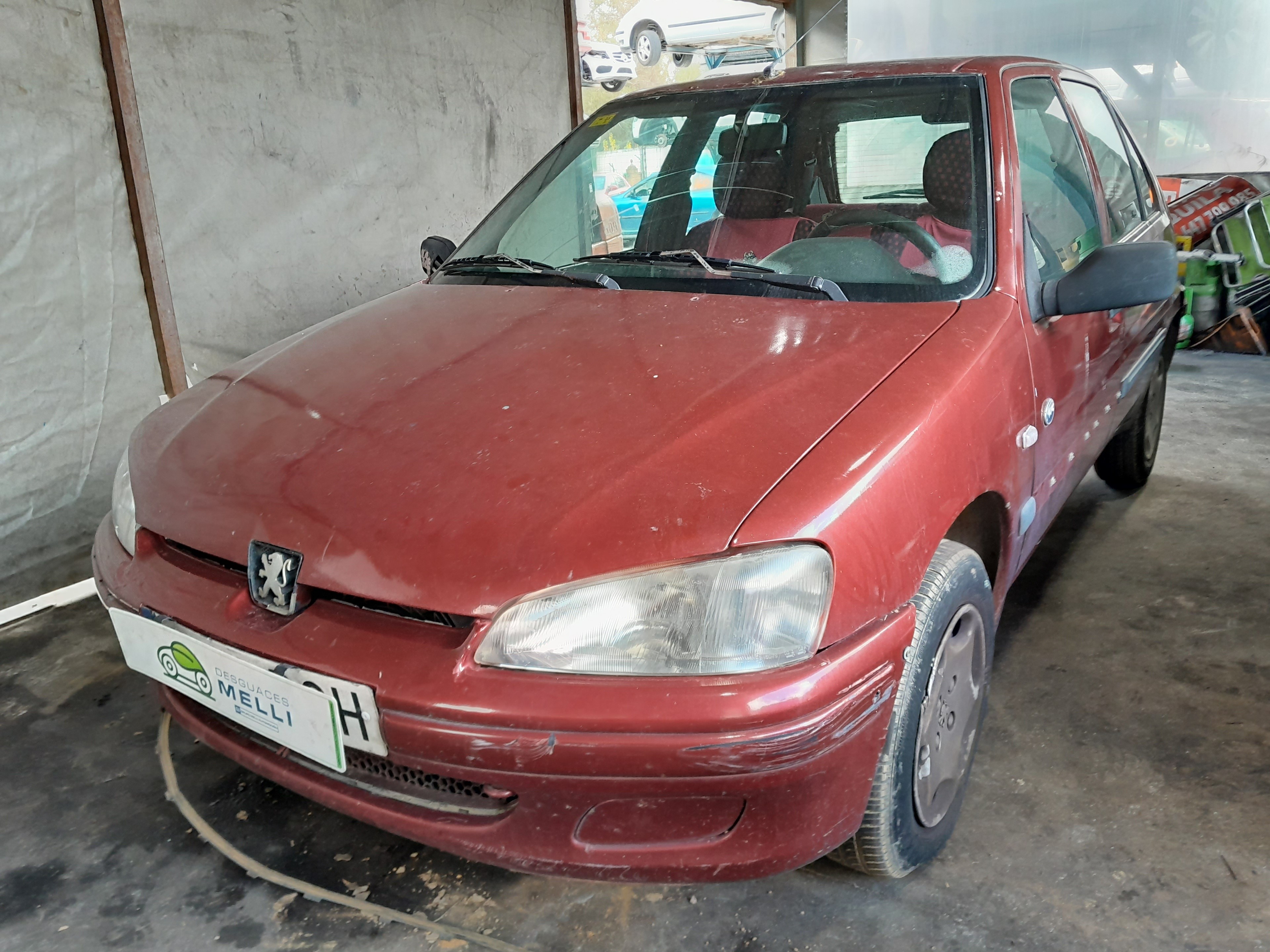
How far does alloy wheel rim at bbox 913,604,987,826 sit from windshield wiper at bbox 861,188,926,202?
2.84ft

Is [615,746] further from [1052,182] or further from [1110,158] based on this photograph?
[1110,158]

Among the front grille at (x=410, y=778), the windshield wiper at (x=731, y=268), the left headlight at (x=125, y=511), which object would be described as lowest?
the front grille at (x=410, y=778)

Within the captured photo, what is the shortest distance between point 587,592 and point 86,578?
246 centimetres

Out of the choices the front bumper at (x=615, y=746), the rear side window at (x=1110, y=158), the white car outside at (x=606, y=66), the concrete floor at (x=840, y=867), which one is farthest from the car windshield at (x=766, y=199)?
the white car outside at (x=606, y=66)

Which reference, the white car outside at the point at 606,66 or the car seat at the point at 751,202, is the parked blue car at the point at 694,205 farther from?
the white car outside at the point at 606,66

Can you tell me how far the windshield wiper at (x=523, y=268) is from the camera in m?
1.94

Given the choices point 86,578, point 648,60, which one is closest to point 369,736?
point 86,578

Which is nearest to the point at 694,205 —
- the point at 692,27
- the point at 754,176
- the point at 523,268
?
the point at 754,176

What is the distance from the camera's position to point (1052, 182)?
2068 millimetres

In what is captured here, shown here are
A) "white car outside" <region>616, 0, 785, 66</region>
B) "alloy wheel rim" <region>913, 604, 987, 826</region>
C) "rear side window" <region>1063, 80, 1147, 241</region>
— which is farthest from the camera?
"white car outside" <region>616, 0, 785, 66</region>

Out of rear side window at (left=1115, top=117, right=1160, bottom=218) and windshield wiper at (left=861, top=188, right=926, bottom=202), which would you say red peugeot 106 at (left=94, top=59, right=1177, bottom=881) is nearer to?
windshield wiper at (left=861, top=188, right=926, bottom=202)

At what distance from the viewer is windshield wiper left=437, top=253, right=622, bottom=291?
1.94 m

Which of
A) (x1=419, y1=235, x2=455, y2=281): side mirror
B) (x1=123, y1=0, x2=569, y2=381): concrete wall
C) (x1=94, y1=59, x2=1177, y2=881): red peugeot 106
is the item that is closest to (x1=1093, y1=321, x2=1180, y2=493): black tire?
(x1=94, y1=59, x2=1177, y2=881): red peugeot 106

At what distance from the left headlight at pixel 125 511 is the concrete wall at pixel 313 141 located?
5.65 feet
